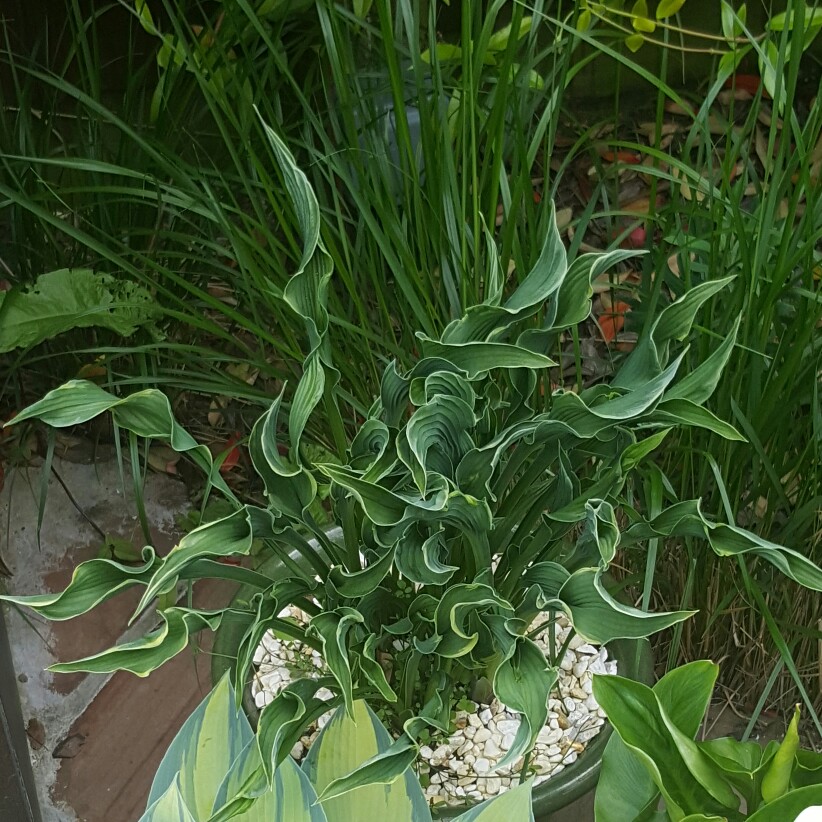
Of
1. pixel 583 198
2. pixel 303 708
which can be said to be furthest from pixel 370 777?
pixel 583 198

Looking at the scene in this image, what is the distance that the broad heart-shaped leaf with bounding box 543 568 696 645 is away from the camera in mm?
486

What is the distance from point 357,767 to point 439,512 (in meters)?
0.20

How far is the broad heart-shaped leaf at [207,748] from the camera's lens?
2.14ft

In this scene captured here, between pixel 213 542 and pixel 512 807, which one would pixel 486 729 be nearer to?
pixel 512 807

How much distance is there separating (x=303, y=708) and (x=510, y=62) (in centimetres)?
50

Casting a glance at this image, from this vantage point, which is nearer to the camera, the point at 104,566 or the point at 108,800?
the point at 104,566

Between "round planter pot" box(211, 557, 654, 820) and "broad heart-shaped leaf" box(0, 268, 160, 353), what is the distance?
33 cm

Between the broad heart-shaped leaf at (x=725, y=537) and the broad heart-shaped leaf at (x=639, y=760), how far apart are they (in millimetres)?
71

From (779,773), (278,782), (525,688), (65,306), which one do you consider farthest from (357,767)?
(65,306)

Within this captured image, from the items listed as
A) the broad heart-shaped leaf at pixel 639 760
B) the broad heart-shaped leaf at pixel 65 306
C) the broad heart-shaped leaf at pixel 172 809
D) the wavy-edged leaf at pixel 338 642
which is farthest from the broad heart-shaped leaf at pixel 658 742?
the broad heart-shaped leaf at pixel 65 306

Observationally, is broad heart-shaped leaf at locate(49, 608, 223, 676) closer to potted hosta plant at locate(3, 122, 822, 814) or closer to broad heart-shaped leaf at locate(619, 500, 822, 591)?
potted hosta plant at locate(3, 122, 822, 814)

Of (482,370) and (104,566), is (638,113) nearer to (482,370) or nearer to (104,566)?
(482,370)

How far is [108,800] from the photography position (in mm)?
989

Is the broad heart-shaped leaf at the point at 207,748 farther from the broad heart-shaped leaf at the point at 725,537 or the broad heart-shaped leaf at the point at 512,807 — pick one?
the broad heart-shaped leaf at the point at 725,537
